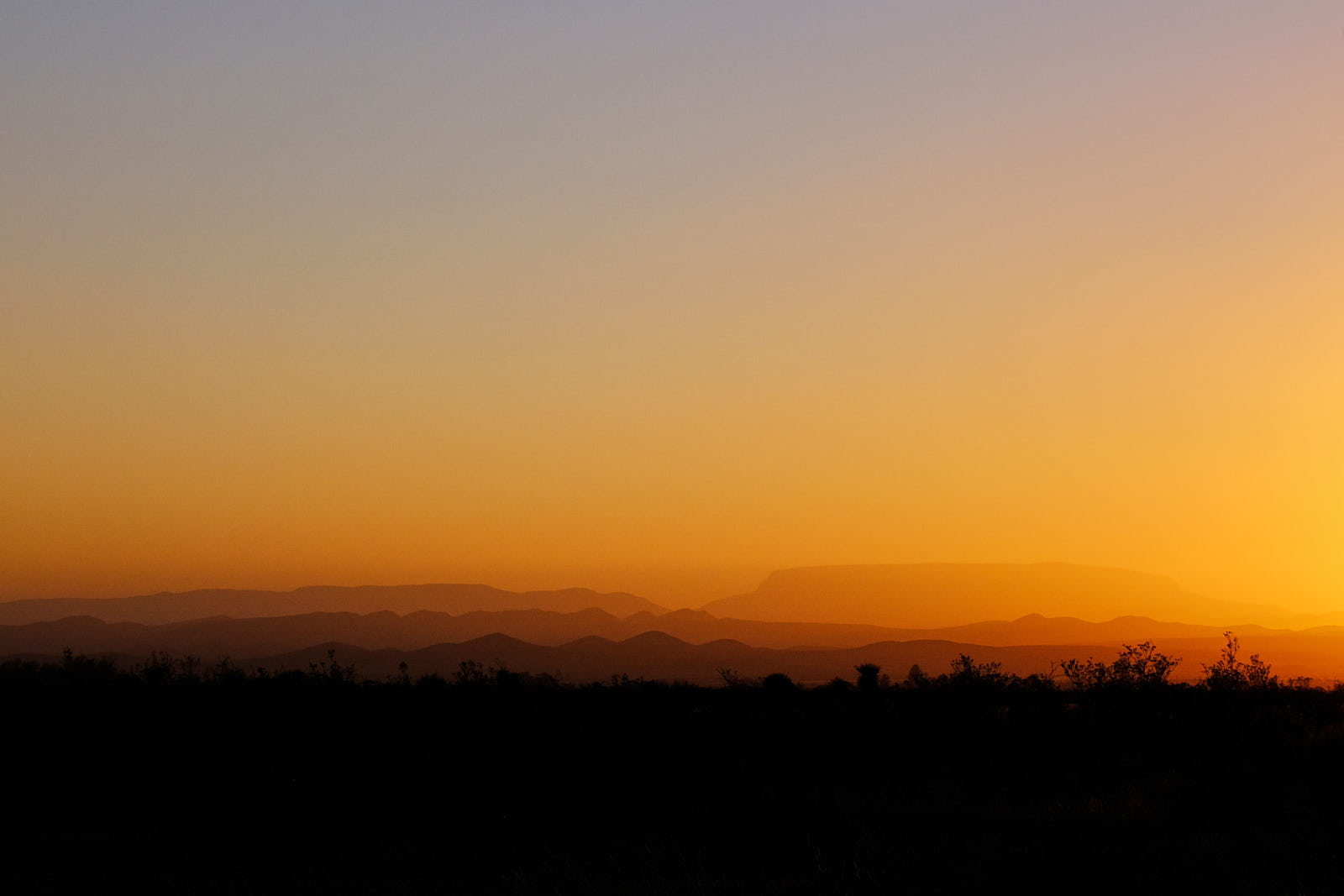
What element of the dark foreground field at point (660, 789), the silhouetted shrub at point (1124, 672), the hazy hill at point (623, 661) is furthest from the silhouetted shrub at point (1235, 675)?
the hazy hill at point (623, 661)

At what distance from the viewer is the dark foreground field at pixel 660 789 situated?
14.0 meters

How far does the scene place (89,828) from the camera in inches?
716

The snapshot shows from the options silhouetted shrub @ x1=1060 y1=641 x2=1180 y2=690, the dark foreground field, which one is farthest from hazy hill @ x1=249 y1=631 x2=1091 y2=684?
the dark foreground field

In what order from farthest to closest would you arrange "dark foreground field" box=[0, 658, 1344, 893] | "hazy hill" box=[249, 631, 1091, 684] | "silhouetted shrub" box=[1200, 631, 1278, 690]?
"hazy hill" box=[249, 631, 1091, 684], "silhouetted shrub" box=[1200, 631, 1278, 690], "dark foreground field" box=[0, 658, 1344, 893]

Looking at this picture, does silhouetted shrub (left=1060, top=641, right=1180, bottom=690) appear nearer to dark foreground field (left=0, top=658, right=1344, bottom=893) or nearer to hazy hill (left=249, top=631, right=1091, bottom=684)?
dark foreground field (left=0, top=658, right=1344, bottom=893)

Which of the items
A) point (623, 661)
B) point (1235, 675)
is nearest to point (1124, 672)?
point (1235, 675)

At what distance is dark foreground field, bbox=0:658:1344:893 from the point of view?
550 inches

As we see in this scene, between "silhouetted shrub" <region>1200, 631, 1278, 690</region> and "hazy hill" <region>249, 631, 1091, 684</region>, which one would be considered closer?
"silhouetted shrub" <region>1200, 631, 1278, 690</region>

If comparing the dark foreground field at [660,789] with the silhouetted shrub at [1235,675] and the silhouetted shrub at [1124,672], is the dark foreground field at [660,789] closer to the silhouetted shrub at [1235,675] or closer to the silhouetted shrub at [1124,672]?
the silhouetted shrub at [1235,675]

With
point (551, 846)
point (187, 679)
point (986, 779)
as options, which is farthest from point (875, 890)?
point (187, 679)

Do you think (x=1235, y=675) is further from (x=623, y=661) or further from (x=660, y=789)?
(x=623, y=661)

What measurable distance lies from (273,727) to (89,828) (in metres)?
5.18

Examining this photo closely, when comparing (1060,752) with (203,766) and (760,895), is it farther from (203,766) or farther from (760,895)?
(203,766)

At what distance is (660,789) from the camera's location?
1977cm
